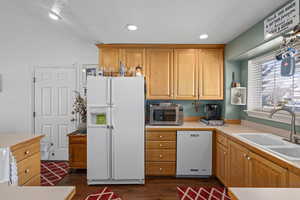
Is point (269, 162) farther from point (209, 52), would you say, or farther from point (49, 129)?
point (49, 129)

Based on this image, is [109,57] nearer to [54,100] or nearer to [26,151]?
[54,100]

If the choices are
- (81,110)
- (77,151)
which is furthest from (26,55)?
(77,151)

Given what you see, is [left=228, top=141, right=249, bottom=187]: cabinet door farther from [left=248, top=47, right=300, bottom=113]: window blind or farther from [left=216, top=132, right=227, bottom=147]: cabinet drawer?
[left=248, top=47, right=300, bottom=113]: window blind

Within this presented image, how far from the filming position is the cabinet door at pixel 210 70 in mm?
3111

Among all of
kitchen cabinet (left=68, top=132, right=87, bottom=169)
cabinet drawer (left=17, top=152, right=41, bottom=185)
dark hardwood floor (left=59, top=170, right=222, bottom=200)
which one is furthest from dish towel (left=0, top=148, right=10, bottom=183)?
kitchen cabinet (left=68, top=132, right=87, bottom=169)

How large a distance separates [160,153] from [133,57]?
171 cm

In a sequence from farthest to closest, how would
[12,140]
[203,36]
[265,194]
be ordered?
[203,36], [12,140], [265,194]

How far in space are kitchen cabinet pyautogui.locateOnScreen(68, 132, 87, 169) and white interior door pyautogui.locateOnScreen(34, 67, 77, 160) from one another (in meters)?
0.72

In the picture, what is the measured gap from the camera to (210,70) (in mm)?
3117

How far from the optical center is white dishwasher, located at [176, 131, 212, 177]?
274 centimetres

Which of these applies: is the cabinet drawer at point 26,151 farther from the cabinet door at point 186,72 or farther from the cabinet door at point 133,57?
the cabinet door at point 186,72

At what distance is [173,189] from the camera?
2.49 meters

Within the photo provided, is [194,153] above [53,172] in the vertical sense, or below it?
above

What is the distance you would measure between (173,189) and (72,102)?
2543 millimetres
